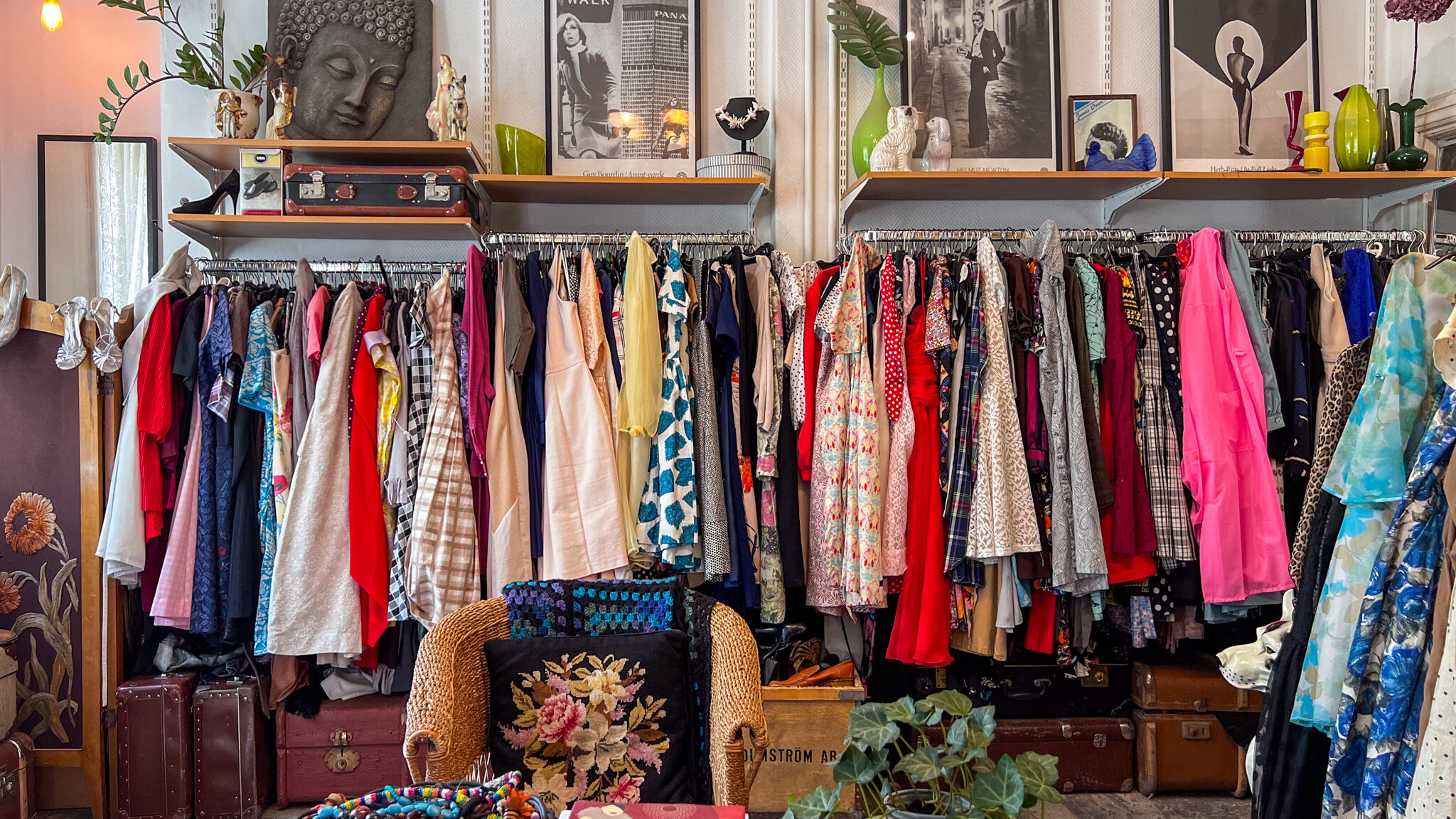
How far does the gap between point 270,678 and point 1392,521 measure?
284 cm

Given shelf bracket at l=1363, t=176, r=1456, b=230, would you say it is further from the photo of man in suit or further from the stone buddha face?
the stone buddha face

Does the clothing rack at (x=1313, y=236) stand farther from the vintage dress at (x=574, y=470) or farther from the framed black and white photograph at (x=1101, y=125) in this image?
the vintage dress at (x=574, y=470)

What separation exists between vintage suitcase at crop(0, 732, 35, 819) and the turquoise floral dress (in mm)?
3064

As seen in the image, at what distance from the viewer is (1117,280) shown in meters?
2.71

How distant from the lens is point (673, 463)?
8.69 ft

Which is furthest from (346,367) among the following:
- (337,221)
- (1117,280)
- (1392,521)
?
(1392,521)

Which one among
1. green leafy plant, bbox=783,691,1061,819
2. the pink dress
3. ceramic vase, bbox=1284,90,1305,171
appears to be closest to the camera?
green leafy plant, bbox=783,691,1061,819

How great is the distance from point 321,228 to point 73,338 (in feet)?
2.50

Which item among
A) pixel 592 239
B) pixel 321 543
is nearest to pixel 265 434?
pixel 321 543

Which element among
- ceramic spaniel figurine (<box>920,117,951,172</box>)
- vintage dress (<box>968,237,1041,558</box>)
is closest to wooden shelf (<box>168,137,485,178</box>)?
ceramic spaniel figurine (<box>920,117,951,172</box>)

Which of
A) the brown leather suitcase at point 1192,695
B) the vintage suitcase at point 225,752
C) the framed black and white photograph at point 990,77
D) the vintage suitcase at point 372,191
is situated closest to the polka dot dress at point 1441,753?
the brown leather suitcase at point 1192,695

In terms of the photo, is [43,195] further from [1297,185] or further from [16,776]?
[1297,185]

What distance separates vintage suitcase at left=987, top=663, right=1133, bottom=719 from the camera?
2.86 m

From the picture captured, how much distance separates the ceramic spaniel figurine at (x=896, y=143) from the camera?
9.29 feet
